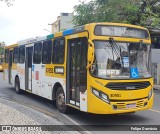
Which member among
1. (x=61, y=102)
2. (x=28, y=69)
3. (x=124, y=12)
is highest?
(x=124, y=12)

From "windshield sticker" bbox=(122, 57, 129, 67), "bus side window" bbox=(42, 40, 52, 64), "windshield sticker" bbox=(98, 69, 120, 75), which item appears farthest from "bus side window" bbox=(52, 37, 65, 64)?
"windshield sticker" bbox=(122, 57, 129, 67)

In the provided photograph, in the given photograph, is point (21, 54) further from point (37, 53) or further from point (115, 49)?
point (115, 49)

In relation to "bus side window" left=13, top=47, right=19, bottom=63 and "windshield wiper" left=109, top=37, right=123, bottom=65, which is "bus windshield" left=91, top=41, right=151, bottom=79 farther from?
"bus side window" left=13, top=47, right=19, bottom=63

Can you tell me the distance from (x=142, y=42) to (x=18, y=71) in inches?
354

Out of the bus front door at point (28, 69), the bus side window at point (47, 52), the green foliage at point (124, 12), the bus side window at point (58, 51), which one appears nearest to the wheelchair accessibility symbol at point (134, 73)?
the bus side window at point (58, 51)

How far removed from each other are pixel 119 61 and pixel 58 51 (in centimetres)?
296

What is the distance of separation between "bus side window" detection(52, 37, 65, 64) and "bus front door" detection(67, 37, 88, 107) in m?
0.53

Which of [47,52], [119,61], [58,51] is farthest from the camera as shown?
[47,52]

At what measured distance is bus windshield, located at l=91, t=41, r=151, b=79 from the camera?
9039 millimetres

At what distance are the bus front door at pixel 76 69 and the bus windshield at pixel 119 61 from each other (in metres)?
0.58

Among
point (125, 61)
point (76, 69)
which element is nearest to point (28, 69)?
point (76, 69)

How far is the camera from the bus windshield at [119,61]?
9.04 meters

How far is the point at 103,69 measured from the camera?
9.05m

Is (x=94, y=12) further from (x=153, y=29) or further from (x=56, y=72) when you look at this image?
(x=56, y=72)
